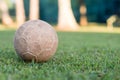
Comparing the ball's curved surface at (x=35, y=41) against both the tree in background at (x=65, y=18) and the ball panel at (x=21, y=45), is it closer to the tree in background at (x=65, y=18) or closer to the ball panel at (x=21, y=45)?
the ball panel at (x=21, y=45)

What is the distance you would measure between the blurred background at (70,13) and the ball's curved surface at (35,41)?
79.9 feet

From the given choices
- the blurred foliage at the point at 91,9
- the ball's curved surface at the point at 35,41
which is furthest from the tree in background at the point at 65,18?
the ball's curved surface at the point at 35,41

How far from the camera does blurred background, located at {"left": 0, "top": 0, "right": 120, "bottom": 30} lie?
32.6m

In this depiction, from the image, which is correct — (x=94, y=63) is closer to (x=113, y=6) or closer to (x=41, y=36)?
(x=41, y=36)

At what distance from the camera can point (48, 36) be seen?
7746mm

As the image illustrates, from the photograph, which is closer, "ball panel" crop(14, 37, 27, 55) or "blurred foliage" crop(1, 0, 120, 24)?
"ball panel" crop(14, 37, 27, 55)

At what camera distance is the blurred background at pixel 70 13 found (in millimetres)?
32594

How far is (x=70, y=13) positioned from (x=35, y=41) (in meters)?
25.4

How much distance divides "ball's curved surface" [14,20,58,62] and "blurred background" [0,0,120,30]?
24.4 m

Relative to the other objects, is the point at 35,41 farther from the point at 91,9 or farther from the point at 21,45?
the point at 91,9

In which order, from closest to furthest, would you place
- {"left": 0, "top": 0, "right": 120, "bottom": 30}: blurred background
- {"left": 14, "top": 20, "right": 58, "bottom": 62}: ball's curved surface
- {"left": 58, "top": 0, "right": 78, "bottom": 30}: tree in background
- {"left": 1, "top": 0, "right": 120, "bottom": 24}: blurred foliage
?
{"left": 14, "top": 20, "right": 58, "bottom": 62}: ball's curved surface, {"left": 58, "top": 0, "right": 78, "bottom": 30}: tree in background, {"left": 0, "top": 0, "right": 120, "bottom": 30}: blurred background, {"left": 1, "top": 0, "right": 120, "bottom": 24}: blurred foliage

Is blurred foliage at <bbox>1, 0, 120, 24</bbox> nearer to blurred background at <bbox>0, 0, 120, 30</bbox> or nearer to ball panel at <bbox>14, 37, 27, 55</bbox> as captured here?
blurred background at <bbox>0, 0, 120, 30</bbox>

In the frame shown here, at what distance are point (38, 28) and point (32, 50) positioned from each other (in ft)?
1.57

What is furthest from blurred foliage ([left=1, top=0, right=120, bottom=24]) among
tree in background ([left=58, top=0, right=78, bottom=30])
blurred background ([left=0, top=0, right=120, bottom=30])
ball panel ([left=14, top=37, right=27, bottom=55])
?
ball panel ([left=14, top=37, right=27, bottom=55])
